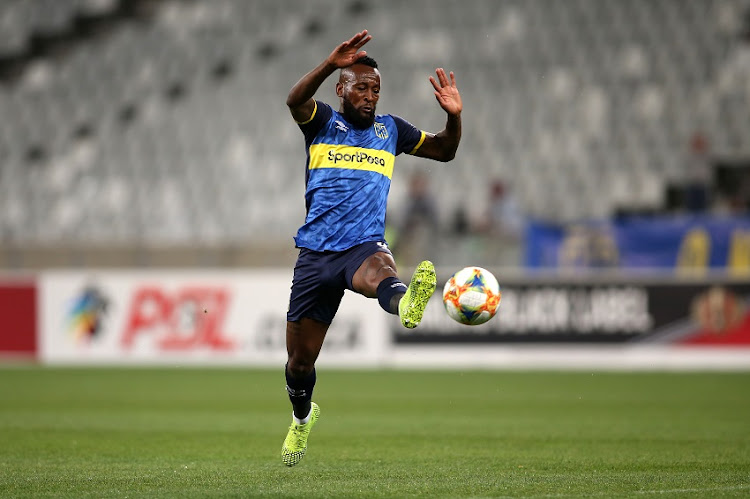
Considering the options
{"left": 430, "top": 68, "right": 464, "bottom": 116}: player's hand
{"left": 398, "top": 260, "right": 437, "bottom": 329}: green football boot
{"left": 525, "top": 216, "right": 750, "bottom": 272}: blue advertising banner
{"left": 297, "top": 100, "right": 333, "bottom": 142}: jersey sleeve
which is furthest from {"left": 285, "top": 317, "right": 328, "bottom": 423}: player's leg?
{"left": 525, "top": 216, "right": 750, "bottom": 272}: blue advertising banner

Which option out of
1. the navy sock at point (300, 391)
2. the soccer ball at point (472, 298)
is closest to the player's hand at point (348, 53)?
the soccer ball at point (472, 298)

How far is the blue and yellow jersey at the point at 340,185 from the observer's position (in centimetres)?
671

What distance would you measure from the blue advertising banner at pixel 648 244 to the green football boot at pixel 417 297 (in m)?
10.7

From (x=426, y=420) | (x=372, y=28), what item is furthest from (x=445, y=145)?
(x=372, y=28)

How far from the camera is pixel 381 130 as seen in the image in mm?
6957

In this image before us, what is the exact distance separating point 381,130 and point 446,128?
0.50 meters

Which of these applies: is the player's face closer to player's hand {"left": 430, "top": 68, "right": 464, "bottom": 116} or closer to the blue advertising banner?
player's hand {"left": 430, "top": 68, "right": 464, "bottom": 116}

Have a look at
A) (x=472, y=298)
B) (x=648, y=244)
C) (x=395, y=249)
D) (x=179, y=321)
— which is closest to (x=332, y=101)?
(x=395, y=249)

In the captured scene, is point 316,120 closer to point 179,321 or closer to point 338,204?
point 338,204

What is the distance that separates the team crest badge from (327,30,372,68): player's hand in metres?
0.70

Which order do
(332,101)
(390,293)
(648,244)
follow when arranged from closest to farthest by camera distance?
(390,293), (648,244), (332,101)

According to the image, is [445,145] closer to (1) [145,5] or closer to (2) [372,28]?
(2) [372,28]

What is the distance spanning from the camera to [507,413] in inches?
421

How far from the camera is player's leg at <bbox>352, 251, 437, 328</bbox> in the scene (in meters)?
5.92
